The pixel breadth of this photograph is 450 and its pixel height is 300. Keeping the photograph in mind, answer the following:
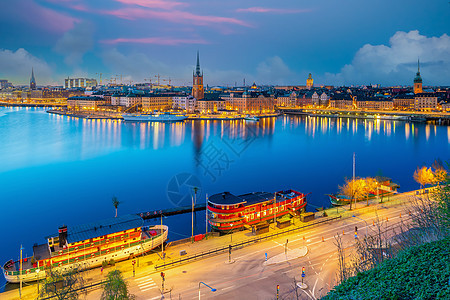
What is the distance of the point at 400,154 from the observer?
61.0 feet

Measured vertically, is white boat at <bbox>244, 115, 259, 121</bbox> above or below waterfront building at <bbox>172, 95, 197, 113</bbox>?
below

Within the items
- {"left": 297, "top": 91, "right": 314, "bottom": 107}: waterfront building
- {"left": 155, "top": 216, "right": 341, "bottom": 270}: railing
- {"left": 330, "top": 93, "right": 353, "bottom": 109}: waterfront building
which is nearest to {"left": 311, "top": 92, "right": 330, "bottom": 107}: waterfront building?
{"left": 297, "top": 91, "right": 314, "bottom": 107}: waterfront building

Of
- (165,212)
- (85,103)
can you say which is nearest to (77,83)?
(85,103)

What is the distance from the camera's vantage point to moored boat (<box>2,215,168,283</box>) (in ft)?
19.6

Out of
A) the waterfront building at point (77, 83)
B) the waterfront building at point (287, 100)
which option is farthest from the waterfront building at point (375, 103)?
the waterfront building at point (77, 83)

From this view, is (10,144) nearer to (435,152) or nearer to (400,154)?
(400,154)

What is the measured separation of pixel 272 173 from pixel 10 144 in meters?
16.2

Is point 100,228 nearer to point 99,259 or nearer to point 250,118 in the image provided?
point 99,259

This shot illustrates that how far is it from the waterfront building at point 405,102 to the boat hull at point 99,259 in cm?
4594

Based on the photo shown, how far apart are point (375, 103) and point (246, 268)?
47015mm

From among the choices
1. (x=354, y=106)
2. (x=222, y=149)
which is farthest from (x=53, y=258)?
(x=354, y=106)

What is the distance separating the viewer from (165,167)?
1562cm

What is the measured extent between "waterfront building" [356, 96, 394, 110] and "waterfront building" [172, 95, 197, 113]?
22.1 metres

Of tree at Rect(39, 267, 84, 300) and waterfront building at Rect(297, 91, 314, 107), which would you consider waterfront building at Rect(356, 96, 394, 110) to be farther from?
tree at Rect(39, 267, 84, 300)
